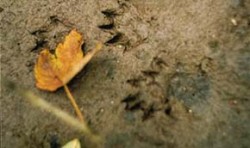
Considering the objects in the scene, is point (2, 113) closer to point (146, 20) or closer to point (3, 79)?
point (3, 79)

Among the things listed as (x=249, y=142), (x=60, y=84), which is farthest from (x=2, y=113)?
(x=249, y=142)

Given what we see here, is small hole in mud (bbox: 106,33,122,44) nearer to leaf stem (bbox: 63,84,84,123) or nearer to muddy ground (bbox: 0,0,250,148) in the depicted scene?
muddy ground (bbox: 0,0,250,148)

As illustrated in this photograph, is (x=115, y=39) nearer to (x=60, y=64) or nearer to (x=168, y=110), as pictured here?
(x=60, y=64)

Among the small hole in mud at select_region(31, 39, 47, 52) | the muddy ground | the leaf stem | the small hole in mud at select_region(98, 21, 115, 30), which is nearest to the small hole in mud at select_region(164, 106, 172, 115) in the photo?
the muddy ground

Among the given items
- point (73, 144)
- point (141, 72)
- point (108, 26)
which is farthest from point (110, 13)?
point (73, 144)

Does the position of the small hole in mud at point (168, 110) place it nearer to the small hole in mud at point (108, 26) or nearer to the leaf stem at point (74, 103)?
the leaf stem at point (74, 103)
